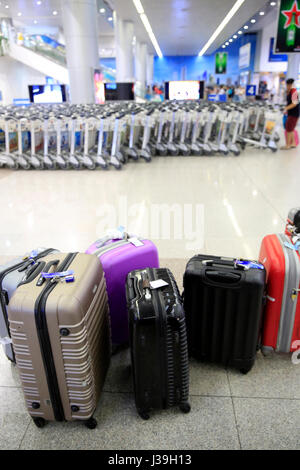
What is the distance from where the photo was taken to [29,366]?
1.62 m

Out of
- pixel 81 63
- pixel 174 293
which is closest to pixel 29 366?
pixel 174 293

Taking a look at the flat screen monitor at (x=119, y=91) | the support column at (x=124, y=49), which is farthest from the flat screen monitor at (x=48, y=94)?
the support column at (x=124, y=49)

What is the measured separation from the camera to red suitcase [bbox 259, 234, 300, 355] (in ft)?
6.41

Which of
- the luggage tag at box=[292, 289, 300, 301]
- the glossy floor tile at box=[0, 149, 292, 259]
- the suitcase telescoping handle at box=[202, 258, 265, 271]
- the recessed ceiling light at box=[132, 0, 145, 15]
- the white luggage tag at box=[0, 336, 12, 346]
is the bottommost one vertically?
the glossy floor tile at box=[0, 149, 292, 259]

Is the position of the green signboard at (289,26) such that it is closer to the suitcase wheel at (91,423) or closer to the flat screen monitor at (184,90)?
the flat screen monitor at (184,90)

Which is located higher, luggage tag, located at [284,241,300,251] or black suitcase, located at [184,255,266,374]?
luggage tag, located at [284,241,300,251]

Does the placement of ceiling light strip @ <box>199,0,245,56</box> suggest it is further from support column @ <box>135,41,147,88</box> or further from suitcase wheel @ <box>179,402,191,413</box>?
suitcase wheel @ <box>179,402,191,413</box>

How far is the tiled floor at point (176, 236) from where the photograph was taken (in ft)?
5.59

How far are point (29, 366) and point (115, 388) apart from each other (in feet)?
1.89

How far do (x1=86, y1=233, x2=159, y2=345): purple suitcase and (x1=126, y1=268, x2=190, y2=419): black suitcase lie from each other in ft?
0.89

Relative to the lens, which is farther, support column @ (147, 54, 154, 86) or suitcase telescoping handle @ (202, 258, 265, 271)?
support column @ (147, 54, 154, 86)

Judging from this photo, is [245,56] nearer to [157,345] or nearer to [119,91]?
[119,91]

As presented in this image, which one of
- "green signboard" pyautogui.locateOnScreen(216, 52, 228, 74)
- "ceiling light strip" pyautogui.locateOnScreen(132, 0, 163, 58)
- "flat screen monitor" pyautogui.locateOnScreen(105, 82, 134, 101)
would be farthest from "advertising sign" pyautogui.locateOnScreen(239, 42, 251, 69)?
"flat screen monitor" pyautogui.locateOnScreen(105, 82, 134, 101)

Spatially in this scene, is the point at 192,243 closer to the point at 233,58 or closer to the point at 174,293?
the point at 174,293
